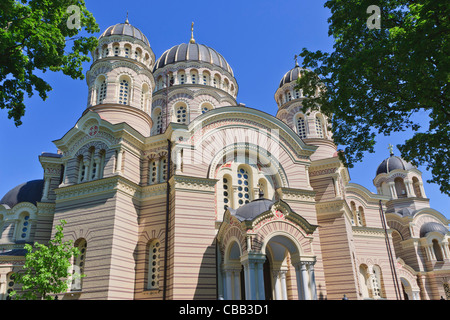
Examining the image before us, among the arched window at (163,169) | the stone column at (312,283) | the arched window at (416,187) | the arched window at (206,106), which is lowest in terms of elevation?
the stone column at (312,283)

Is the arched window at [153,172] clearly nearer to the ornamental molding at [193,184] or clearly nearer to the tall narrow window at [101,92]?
the ornamental molding at [193,184]

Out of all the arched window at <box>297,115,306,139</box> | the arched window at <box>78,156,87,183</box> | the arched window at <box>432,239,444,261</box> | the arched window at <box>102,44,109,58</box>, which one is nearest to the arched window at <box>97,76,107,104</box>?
the arched window at <box>102,44,109,58</box>

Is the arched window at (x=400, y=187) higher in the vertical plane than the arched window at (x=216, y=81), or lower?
lower

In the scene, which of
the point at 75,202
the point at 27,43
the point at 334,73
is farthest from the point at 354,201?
the point at 27,43

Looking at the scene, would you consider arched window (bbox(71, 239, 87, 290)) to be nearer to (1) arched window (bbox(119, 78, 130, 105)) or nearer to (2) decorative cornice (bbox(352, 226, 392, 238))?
(1) arched window (bbox(119, 78, 130, 105))

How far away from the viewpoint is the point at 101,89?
77.1 feet

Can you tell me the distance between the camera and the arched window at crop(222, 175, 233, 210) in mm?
19597

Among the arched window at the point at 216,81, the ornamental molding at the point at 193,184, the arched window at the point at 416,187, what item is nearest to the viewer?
the ornamental molding at the point at 193,184

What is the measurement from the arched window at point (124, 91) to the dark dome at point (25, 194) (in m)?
8.44

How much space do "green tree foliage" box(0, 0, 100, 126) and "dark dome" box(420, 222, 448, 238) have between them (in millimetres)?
34617

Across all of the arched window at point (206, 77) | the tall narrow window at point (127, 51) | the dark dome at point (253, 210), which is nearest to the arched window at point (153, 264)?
the dark dome at point (253, 210)

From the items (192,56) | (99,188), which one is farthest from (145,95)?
(99,188)

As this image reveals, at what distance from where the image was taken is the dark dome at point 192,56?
29672 mm

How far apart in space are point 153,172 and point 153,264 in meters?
4.99
